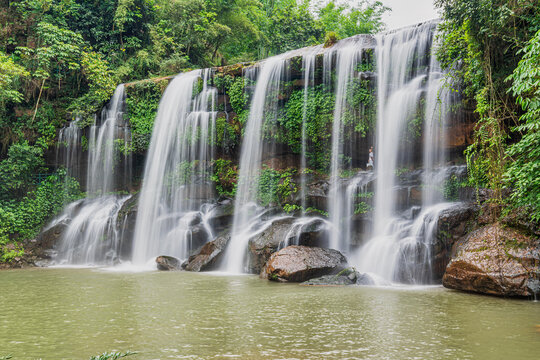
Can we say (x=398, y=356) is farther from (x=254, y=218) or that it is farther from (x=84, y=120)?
(x=84, y=120)

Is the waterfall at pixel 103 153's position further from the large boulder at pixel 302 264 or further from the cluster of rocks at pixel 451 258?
the large boulder at pixel 302 264

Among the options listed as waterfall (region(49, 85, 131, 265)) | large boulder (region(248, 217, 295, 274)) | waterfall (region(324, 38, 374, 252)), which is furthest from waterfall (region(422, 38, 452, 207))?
waterfall (region(49, 85, 131, 265))

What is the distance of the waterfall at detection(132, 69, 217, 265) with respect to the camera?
52.0 feet

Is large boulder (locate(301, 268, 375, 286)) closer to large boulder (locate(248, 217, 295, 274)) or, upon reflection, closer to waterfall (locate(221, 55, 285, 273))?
large boulder (locate(248, 217, 295, 274))

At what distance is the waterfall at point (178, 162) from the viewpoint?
15859mm

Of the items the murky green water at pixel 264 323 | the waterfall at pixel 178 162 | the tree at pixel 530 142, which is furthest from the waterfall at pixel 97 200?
the tree at pixel 530 142

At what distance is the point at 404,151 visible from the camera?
44.2ft

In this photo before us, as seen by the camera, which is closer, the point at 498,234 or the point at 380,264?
the point at 498,234

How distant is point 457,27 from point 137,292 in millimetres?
9941

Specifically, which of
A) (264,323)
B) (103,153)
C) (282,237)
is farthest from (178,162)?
(264,323)

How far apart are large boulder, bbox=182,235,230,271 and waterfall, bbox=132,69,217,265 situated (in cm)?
268

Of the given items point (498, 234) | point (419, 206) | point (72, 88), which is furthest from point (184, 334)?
point (72, 88)

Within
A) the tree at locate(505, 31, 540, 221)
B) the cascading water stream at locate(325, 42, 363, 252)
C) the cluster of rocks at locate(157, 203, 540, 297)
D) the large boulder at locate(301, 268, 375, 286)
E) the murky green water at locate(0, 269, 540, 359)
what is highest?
the cascading water stream at locate(325, 42, 363, 252)

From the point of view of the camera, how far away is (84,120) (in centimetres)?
1933
